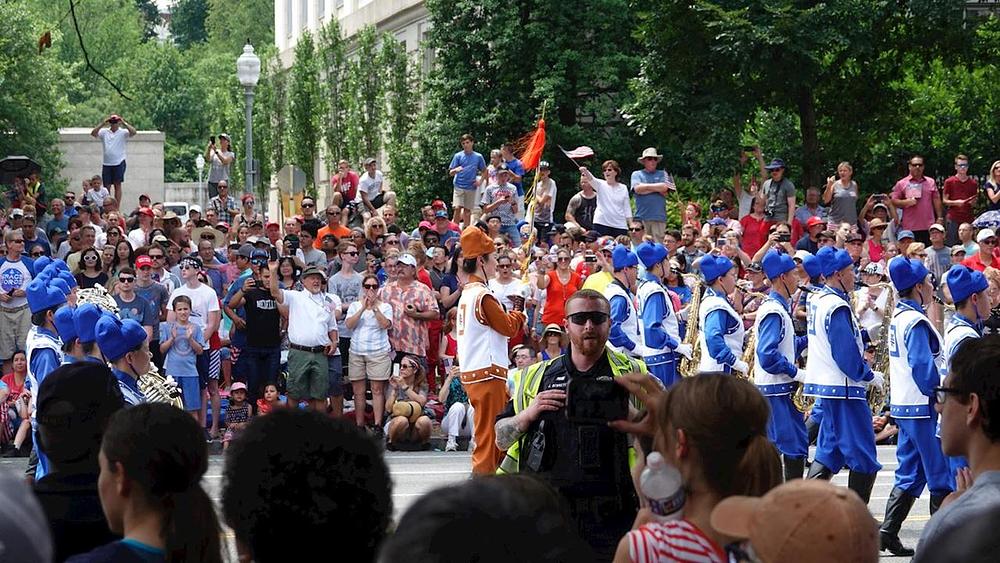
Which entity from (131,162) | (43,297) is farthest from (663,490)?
(131,162)

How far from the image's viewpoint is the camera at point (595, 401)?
6.07 meters

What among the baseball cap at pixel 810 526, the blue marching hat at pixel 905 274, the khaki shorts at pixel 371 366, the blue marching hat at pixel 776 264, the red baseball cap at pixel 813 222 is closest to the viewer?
the baseball cap at pixel 810 526

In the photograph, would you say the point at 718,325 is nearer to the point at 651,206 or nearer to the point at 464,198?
the point at 651,206

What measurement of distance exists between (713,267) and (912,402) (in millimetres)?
3309

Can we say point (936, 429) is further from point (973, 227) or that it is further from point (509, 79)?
point (509, 79)

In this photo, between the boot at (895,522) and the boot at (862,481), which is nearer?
the boot at (895,522)

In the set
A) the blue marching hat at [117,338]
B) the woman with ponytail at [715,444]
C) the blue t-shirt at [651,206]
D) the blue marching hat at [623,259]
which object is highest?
the blue t-shirt at [651,206]

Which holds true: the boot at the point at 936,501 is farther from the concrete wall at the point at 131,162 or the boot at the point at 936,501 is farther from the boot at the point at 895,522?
the concrete wall at the point at 131,162

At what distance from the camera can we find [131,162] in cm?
4644

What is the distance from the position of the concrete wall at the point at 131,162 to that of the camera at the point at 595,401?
41.0 meters

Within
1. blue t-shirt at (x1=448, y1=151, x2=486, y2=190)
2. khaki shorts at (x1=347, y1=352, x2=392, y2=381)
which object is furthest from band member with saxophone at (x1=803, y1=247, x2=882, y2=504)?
blue t-shirt at (x1=448, y1=151, x2=486, y2=190)

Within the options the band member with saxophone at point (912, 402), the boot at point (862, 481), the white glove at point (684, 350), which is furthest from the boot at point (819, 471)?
the white glove at point (684, 350)

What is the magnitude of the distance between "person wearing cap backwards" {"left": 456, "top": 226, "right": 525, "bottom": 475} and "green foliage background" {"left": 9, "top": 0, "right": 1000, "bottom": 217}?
10042 millimetres

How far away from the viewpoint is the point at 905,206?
73.5 feet
